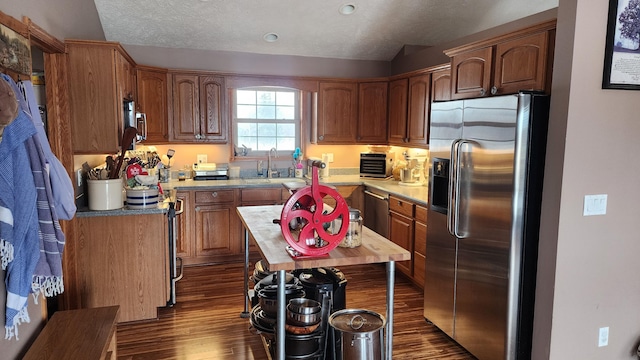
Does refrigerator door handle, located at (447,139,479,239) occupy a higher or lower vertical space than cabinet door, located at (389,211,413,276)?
higher

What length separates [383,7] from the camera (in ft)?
14.8

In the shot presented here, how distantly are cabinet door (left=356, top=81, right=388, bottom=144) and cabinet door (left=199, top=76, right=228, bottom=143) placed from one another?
168 centimetres

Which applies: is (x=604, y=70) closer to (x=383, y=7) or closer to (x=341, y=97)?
(x=383, y=7)

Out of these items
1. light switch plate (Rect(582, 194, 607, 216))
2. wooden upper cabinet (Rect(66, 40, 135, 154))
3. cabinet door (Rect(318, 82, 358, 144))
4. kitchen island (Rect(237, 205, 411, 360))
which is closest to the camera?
kitchen island (Rect(237, 205, 411, 360))

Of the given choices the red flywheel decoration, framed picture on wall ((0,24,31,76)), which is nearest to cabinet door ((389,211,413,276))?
the red flywheel decoration

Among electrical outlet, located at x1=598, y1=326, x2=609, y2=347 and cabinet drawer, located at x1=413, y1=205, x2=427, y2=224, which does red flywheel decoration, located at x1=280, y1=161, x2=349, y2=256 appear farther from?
cabinet drawer, located at x1=413, y1=205, x2=427, y2=224

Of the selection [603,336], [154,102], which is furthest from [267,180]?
[603,336]

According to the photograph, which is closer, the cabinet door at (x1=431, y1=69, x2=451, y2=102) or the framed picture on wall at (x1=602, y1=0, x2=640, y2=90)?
the framed picture on wall at (x1=602, y1=0, x2=640, y2=90)

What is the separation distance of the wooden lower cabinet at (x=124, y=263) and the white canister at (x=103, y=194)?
3.6 inches

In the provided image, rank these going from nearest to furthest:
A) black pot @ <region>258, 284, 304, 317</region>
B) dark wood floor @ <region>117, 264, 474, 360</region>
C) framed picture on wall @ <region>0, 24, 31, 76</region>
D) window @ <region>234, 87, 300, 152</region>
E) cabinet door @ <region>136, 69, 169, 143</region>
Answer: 1. framed picture on wall @ <region>0, 24, 31, 76</region>
2. black pot @ <region>258, 284, 304, 317</region>
3. dark wood floor @ <region>117, 264, 474, 360</region>
4. cabinet door @ <region>136, 69, 169, 143</region>
5. window @ <region>234, 87, 300, 152</region>

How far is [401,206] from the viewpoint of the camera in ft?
14.2

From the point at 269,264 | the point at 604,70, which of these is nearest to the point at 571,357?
the point at 604,70

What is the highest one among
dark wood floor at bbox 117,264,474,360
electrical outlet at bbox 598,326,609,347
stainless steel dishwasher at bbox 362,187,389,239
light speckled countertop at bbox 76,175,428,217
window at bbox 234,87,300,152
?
window at bbox 234,87,300,152

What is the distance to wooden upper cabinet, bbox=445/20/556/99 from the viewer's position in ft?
8.55
